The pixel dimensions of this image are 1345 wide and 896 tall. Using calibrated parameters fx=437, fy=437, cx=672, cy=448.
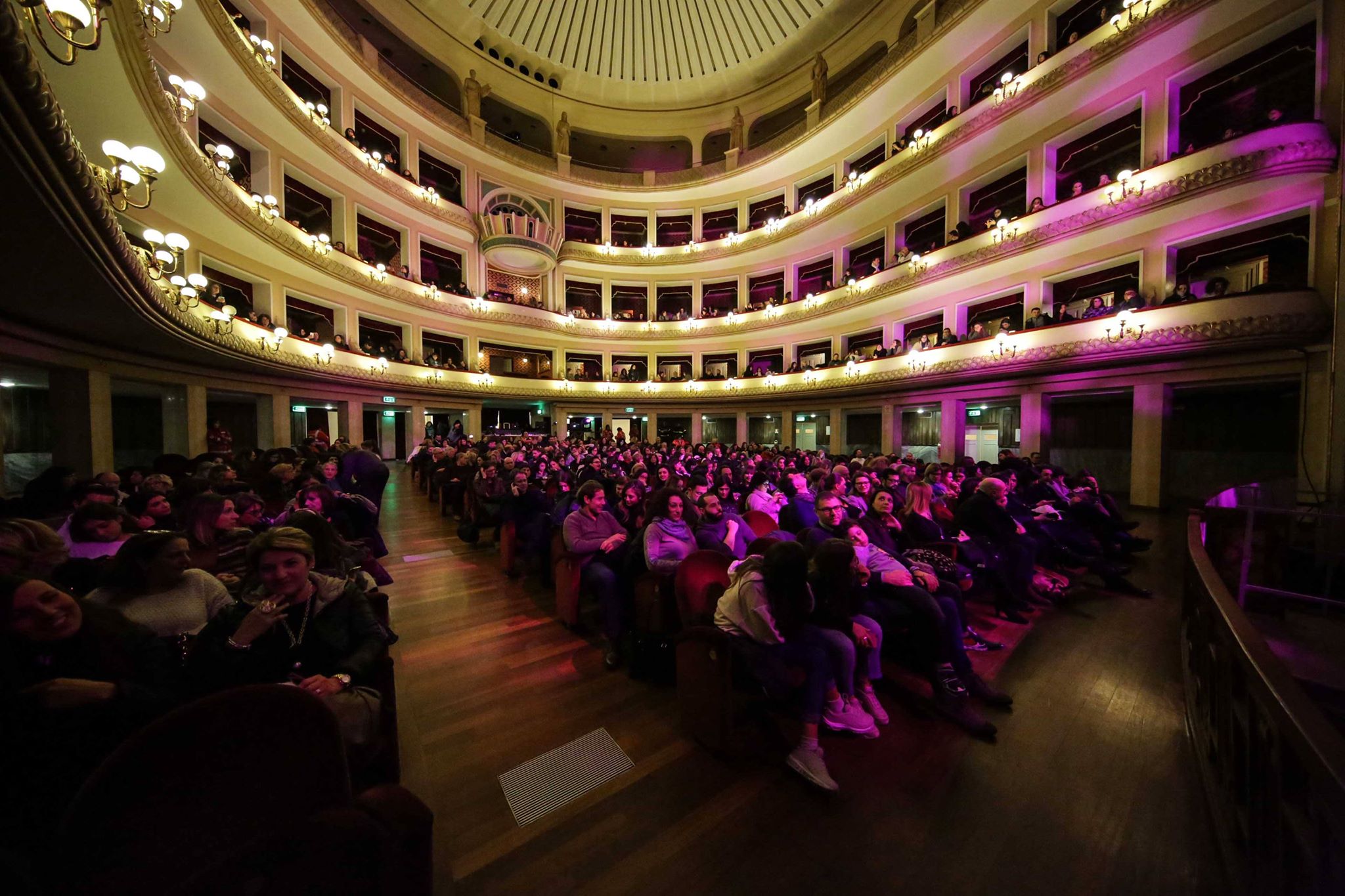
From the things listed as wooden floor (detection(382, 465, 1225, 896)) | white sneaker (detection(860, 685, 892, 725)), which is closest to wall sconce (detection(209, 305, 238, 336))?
wooden floor (detection(382, 465, 1225, 896))

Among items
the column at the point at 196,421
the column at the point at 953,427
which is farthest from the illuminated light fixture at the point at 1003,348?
the column at the point at 196,421

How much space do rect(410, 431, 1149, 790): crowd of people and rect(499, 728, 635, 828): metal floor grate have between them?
789mm

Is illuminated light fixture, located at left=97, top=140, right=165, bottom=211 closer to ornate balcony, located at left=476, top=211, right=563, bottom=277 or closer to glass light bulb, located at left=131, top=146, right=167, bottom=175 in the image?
glass light bulb, located at left=131, top=146, right=167, bottom=175

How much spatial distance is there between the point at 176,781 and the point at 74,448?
33.7ft

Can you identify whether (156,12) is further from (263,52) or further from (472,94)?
(472,94)

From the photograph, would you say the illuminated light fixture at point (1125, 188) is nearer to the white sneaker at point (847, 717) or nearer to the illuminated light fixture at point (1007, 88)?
the illuminated light fixture at point (1007, 88)

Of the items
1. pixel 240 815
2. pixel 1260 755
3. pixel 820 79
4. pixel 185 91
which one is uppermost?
pixel 820 79

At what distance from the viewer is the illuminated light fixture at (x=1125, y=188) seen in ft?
29.0

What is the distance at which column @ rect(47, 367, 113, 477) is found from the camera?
272 inches

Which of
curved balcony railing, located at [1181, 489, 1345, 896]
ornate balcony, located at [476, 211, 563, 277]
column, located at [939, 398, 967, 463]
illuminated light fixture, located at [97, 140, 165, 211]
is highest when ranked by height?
ornate balcony, located at [476, 211, 563, 277]

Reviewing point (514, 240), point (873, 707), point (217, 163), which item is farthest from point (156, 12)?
point (514, 240)

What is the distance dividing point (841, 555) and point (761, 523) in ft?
6.79

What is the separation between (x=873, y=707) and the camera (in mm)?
2588

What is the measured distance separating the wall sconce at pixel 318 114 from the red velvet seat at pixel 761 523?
15605mm
